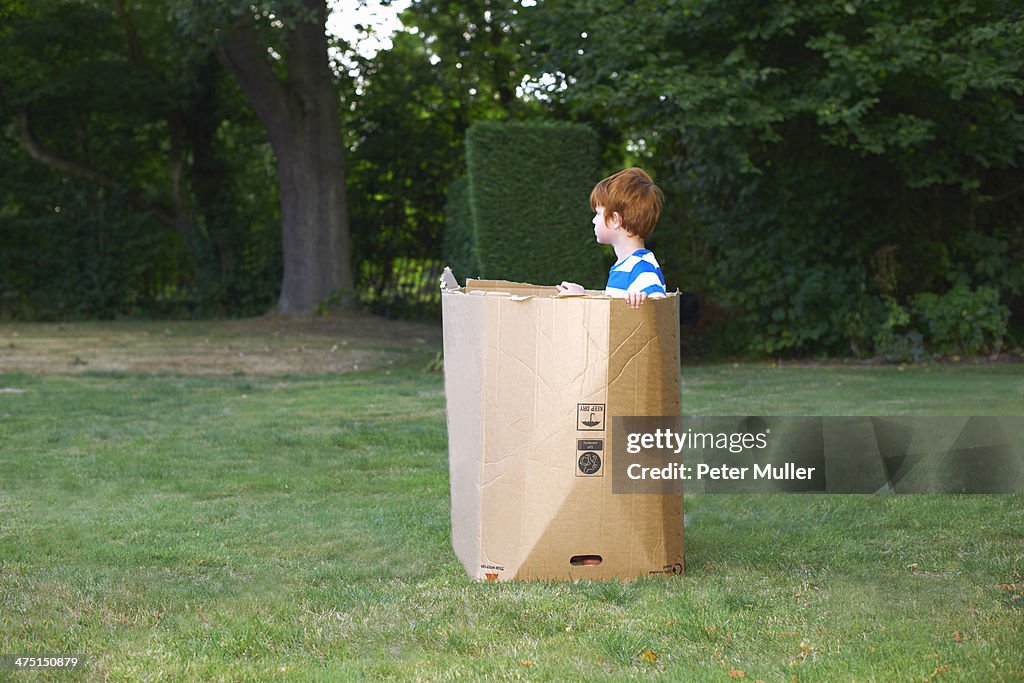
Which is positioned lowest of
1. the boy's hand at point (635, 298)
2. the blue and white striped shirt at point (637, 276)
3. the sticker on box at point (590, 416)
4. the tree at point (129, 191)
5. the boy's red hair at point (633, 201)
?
the sticker on box at point (590, 416)

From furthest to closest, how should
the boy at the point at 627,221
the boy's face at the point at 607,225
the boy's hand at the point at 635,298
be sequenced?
the boy's face at the point at 607,225, the boy at the point at 627,221, the boy's hand at the point at 635,298

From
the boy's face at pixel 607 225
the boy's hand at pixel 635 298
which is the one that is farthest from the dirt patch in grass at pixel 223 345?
the boy's hand at pixel 635 298

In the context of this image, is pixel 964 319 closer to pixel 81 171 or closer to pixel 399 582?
pixel 399 582

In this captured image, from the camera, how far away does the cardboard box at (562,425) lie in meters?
3.45

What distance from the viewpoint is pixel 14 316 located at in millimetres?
19000

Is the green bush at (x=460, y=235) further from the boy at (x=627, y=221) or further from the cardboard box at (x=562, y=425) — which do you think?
the cardboard box at (x=562, y=425)

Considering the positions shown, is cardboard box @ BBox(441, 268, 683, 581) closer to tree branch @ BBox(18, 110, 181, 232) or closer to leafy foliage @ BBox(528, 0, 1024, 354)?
leafy foliage @ BBox(528, 0, 1024, 354)

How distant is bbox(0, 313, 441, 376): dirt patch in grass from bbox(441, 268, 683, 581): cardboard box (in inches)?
292

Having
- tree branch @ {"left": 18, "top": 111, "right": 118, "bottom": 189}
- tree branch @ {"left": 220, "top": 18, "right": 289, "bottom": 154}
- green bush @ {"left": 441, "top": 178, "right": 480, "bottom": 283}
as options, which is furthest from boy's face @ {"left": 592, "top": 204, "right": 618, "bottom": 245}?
tree branch @ {"left": 18, "top": 111, "right": 118, "bottom": 189}

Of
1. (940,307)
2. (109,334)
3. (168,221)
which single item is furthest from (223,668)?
(168,221)

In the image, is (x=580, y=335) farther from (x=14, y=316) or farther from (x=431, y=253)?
(x=14, y=316)

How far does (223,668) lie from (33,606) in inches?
33.8

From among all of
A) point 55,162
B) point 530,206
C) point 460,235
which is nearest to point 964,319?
point 530,206

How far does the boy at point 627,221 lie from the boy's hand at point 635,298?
0.71 ft
